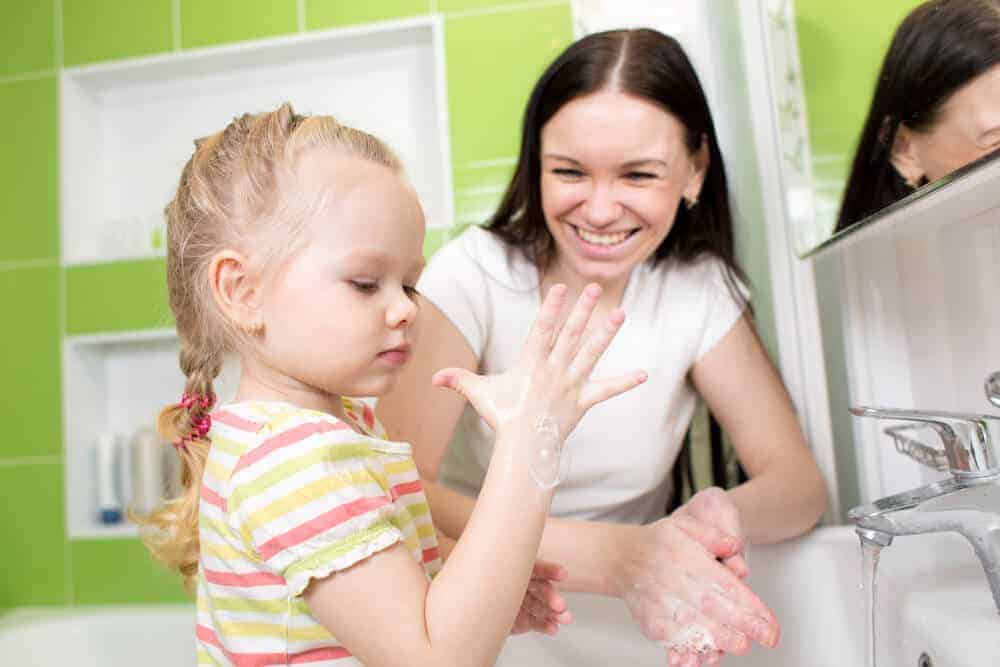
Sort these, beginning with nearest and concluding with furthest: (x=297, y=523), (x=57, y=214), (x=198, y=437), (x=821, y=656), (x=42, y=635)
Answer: (x=297, y=523) < (x=198, y=437) < (x=821, y=656) < (x=42, y=635) < (x=57, y=214)

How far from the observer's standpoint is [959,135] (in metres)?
0.63

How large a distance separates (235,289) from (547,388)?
9.5 inches

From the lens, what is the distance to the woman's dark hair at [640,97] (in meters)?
1.05

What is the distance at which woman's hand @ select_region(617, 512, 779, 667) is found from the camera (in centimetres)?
70

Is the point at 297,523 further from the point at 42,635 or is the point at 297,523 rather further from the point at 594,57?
the point at 42,635

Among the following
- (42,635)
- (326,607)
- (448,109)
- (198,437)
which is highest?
(448,109)

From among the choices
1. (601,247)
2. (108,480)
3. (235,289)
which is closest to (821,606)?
(601,247)

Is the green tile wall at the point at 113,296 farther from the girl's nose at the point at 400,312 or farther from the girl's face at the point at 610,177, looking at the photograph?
the girl's nose at the point at 400,312

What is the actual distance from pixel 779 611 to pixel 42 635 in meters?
1.52

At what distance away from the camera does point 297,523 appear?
1.88 ft

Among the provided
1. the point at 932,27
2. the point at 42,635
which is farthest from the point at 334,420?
the point at 42,635

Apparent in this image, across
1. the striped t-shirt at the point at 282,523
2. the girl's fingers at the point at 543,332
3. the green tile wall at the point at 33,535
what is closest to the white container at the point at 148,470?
the green tile wall at the point at 33,535

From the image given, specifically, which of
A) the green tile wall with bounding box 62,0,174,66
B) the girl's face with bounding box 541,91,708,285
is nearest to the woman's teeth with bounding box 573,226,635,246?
the girl's face with bounding box 541,91,708,285

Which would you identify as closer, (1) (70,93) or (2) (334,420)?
(2) (334,420)
